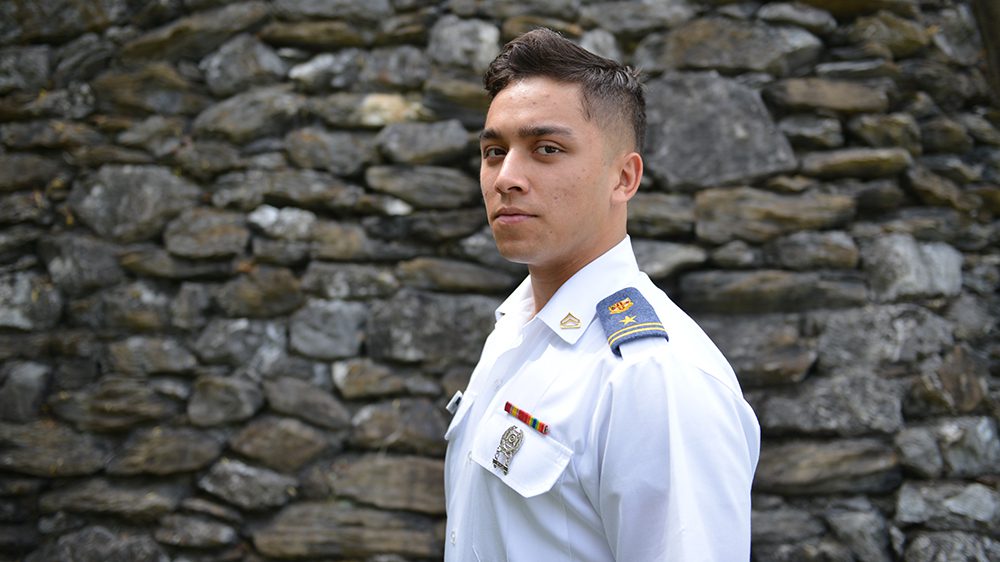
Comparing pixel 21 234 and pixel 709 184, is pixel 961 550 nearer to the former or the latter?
pixel 709 184

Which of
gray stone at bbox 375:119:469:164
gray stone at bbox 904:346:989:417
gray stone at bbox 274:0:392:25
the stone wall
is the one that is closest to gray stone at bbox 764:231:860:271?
the stone wall

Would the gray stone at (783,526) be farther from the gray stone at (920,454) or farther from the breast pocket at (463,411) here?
the breast pocket at (463,411)

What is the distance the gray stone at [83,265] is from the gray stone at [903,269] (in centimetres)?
287

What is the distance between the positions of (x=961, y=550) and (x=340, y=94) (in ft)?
8.90

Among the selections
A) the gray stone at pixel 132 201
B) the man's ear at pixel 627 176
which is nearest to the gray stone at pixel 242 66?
the gray stone at pixel 132 201

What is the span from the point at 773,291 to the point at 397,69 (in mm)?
1670

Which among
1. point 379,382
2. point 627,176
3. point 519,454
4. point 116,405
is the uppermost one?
point 627,176

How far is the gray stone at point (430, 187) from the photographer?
258 cm

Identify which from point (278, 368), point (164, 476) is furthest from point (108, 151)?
point (164, 476)

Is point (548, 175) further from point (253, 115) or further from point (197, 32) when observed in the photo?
point (197, 32)

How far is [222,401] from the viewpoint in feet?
8.40

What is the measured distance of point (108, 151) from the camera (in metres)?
2.74

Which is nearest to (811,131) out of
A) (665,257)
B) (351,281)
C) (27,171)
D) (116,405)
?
(665,257)

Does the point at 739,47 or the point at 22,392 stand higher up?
the point at 739,47
